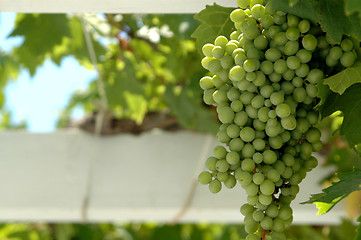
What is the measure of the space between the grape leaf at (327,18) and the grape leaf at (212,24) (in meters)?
0.11

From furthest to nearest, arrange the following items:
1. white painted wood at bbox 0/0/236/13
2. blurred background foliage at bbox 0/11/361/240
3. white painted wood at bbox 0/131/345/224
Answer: white painted wood at bbox 0/131/345/224
blurred background foliage at bbox 0/11/361/240
white painted wood at bbox 0/0/236/13

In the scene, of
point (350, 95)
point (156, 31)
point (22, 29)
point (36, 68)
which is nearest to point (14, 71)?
point (36, 68)

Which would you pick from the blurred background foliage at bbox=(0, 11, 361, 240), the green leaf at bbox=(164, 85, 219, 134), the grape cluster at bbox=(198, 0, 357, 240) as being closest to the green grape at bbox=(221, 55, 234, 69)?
the grape cluster at bbox=(198, 0, 357, 240)

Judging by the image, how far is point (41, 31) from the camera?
4.21 ft

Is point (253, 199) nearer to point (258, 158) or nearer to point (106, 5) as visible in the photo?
point (258, 158)

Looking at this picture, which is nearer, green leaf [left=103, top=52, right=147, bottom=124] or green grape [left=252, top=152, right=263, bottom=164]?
green grape [left=252, top=152, right=263, bottom=164]

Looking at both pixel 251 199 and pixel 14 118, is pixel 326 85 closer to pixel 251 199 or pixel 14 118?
pixel 251 199

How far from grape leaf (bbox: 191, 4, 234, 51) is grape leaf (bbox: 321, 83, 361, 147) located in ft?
0.49

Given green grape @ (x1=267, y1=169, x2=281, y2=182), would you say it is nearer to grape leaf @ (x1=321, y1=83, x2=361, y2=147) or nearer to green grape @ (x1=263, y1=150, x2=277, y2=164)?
green grape @ (x1=263, y1=150, x2=277, y2=164)

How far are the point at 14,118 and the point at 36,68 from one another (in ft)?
3.80

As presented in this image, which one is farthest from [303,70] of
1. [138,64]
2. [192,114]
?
[138,64]

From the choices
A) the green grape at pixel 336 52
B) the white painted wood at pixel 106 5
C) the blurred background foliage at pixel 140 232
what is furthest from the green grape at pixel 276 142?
the blurred background foliage at pixel 140 232

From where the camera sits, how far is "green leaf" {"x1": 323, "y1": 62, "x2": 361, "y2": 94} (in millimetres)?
510

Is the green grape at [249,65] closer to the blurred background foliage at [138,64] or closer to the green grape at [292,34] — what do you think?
the green grape at [292,34]
